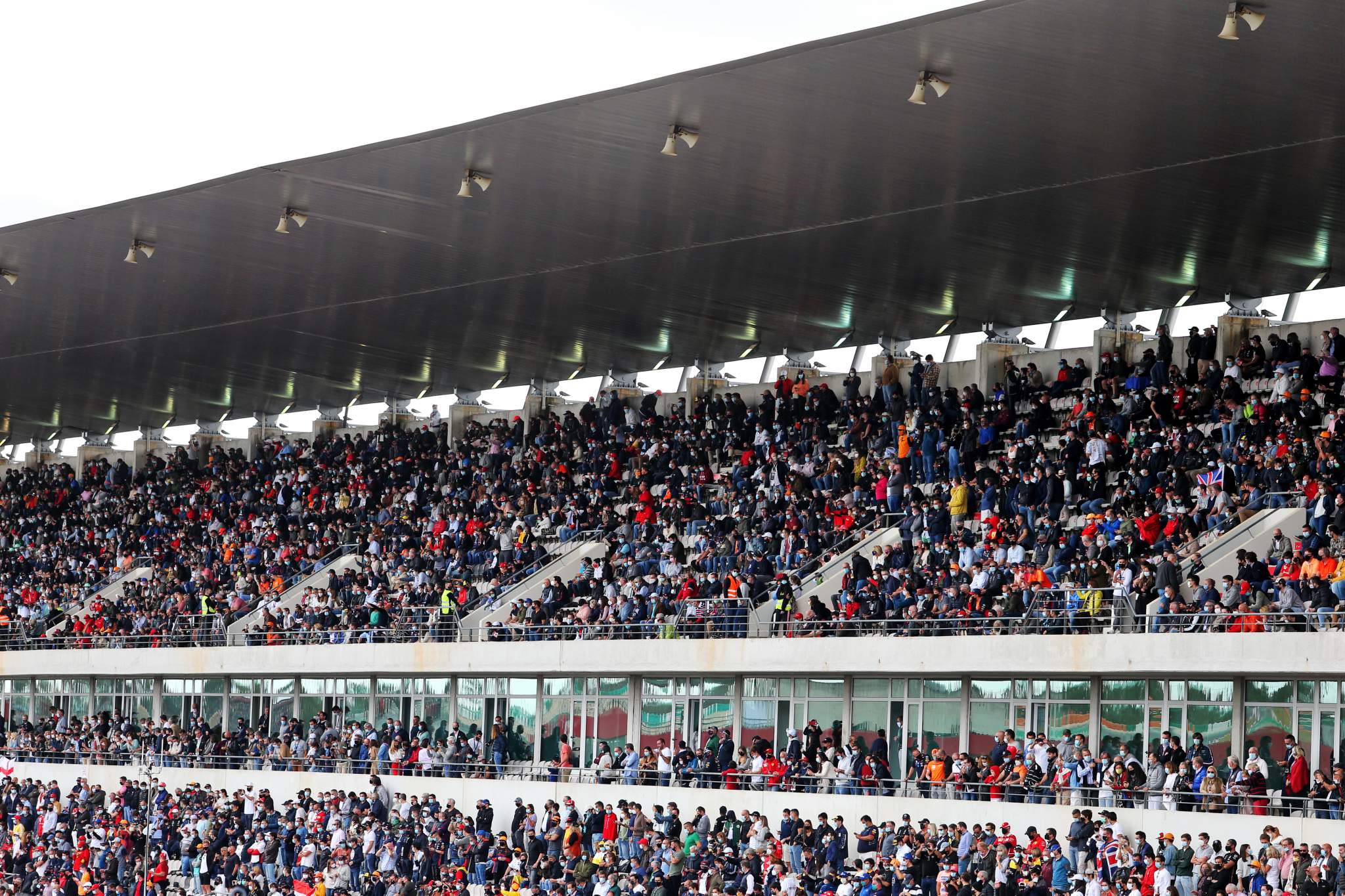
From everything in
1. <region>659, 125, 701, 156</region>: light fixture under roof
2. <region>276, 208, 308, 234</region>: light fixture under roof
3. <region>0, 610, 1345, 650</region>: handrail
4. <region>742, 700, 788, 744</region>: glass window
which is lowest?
<region>742, 700, 788, 744</region>: glass window

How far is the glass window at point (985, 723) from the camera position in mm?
28469

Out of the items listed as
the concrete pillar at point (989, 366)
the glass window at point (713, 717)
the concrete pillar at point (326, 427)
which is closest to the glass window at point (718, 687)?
the glass window at point (713, 717)

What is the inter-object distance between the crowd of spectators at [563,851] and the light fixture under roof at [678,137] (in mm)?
9302

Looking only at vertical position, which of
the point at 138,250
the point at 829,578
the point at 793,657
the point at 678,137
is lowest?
the point at 793,657

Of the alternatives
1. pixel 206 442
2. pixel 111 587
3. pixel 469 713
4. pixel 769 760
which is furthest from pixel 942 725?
pixel 206 442

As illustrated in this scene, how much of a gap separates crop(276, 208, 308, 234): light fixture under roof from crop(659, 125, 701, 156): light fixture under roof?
7.13 m

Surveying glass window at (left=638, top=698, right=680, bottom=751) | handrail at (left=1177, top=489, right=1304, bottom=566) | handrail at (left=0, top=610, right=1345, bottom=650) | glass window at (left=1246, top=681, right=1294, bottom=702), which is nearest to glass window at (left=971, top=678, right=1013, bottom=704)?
handrail at (left=0, top=610, right=1345, bottom=650)

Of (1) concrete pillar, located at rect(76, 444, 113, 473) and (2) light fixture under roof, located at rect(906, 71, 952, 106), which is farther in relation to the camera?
(1) concrete pillar, located at rect(76, 444, 113, 473)

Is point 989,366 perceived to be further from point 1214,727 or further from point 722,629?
point 1214,727

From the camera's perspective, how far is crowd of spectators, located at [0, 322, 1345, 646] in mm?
26969

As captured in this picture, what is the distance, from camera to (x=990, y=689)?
93.9 feet

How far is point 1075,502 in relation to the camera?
2938 cm

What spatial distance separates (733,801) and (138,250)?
1420 cm

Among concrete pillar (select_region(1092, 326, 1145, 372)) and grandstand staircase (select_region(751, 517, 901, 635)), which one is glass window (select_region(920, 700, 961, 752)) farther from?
concrete pillar (select_region(1092, 326, 1145, 372))
